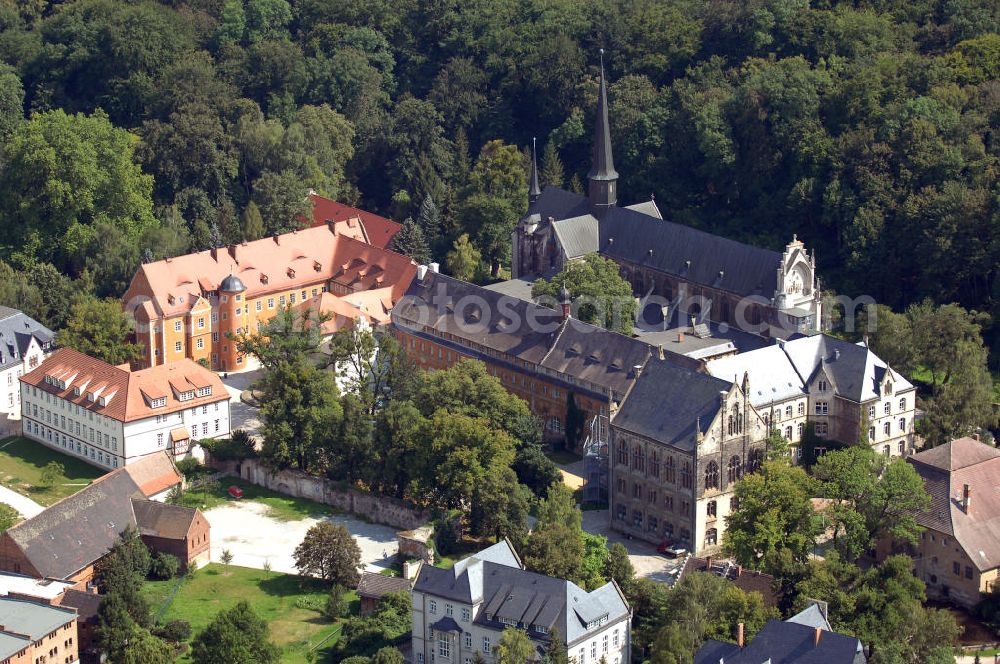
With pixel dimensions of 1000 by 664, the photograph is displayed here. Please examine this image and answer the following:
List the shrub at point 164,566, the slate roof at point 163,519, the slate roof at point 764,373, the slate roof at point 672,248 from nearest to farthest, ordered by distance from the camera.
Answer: the shrub at point 164,566, the slate roof at point 163,519, the slate roof at point 764,373, the slate roof at point 672,248

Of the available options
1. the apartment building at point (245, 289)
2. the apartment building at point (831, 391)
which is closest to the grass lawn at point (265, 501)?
the apartment building at point (245, 289)

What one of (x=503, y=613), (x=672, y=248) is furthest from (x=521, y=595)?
(x=672, y=248)

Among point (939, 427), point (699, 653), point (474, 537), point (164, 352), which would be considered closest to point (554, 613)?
point (699, 653)

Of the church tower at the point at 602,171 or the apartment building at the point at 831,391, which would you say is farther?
the church tower at the point at 602,171

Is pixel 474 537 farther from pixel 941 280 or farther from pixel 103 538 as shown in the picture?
pixel 941 280

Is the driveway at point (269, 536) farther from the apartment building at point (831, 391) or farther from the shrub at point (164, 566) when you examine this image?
the apartment building at point (831, 391)

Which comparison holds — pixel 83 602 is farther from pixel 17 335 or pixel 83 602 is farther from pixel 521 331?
pixel 521 331
